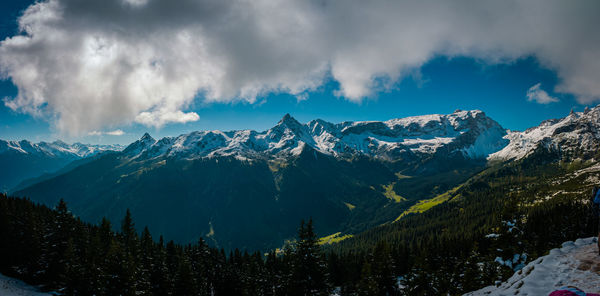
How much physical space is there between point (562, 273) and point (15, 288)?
76113 mm

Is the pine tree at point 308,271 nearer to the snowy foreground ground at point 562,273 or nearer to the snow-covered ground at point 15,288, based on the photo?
the snowy foreground ground at point 562,273

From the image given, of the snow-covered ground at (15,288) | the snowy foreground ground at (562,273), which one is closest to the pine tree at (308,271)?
the snowy foreground ground at (562,273)

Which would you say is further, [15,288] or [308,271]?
[15,288]

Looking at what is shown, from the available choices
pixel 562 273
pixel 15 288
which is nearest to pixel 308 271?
pixel 562 273

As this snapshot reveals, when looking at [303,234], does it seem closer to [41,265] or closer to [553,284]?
[553,284]

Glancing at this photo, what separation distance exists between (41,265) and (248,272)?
4321 centimetres

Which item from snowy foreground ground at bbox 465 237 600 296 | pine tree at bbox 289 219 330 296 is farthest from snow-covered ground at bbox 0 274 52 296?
snowy foreground ground at bbox 465 237 600 296

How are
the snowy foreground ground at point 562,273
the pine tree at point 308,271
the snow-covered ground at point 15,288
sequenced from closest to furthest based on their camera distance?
the snowy foreground ground at point 562,273
the pine tree at point 308,271
the snow-covered ground at point 15,288

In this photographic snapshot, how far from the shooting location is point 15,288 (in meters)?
44.2

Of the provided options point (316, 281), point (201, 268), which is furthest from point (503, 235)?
point (201, 268)

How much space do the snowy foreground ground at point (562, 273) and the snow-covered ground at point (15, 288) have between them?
6803 centimetres

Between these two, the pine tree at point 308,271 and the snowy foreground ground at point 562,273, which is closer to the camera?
the snowy foreground ground at point 562,273

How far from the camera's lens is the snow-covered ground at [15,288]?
4133cm

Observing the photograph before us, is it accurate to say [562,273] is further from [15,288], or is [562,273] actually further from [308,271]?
[15,288]
